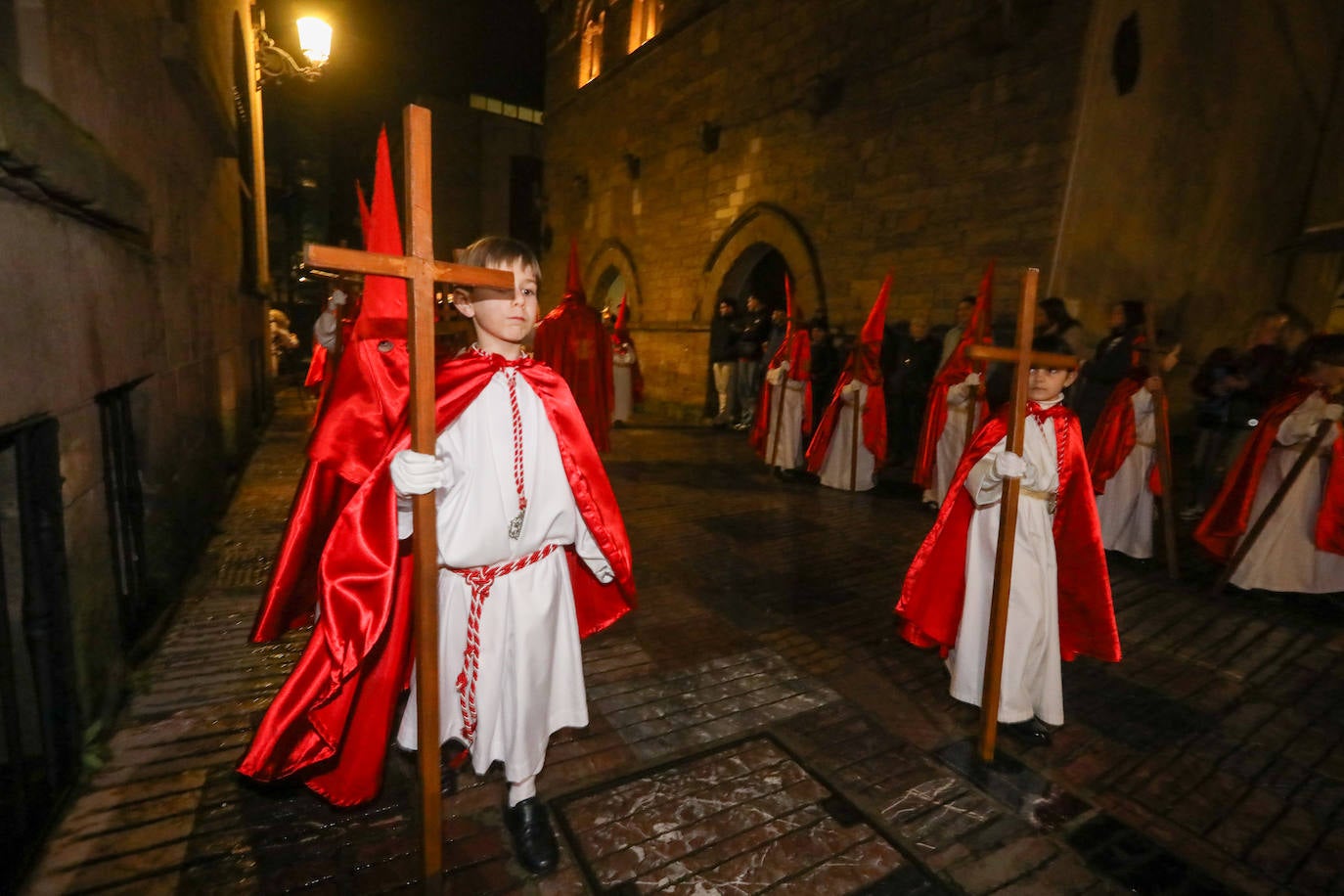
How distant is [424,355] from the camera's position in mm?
1640

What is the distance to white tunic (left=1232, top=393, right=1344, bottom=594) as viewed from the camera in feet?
15.6

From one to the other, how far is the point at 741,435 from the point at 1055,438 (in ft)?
27.8

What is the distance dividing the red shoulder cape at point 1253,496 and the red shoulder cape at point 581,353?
6.28m

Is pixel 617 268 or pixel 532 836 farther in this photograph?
pixel 617 268

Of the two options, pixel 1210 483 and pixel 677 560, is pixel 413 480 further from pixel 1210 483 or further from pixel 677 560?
pixel 1210 483

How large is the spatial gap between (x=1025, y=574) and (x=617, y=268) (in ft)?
45.2

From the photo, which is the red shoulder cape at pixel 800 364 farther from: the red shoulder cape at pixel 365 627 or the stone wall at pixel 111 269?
the red shoulder cape at pixel 365 627

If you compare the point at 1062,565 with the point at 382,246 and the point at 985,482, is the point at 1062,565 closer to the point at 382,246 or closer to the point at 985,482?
the point at 985,482

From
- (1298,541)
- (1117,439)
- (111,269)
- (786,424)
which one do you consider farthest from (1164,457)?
(111,269)

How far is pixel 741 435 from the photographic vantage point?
11.5 m

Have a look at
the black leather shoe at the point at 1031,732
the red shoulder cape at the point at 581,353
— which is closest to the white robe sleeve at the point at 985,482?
the black leather shoe at the point at 1031,732

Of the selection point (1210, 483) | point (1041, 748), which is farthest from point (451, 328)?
point (1210, 483)

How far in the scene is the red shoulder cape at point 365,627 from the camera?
2.02m

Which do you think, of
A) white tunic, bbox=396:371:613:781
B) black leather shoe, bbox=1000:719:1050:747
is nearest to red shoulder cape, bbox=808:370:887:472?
black leather shoe, bbox=1000:719:1050:747
